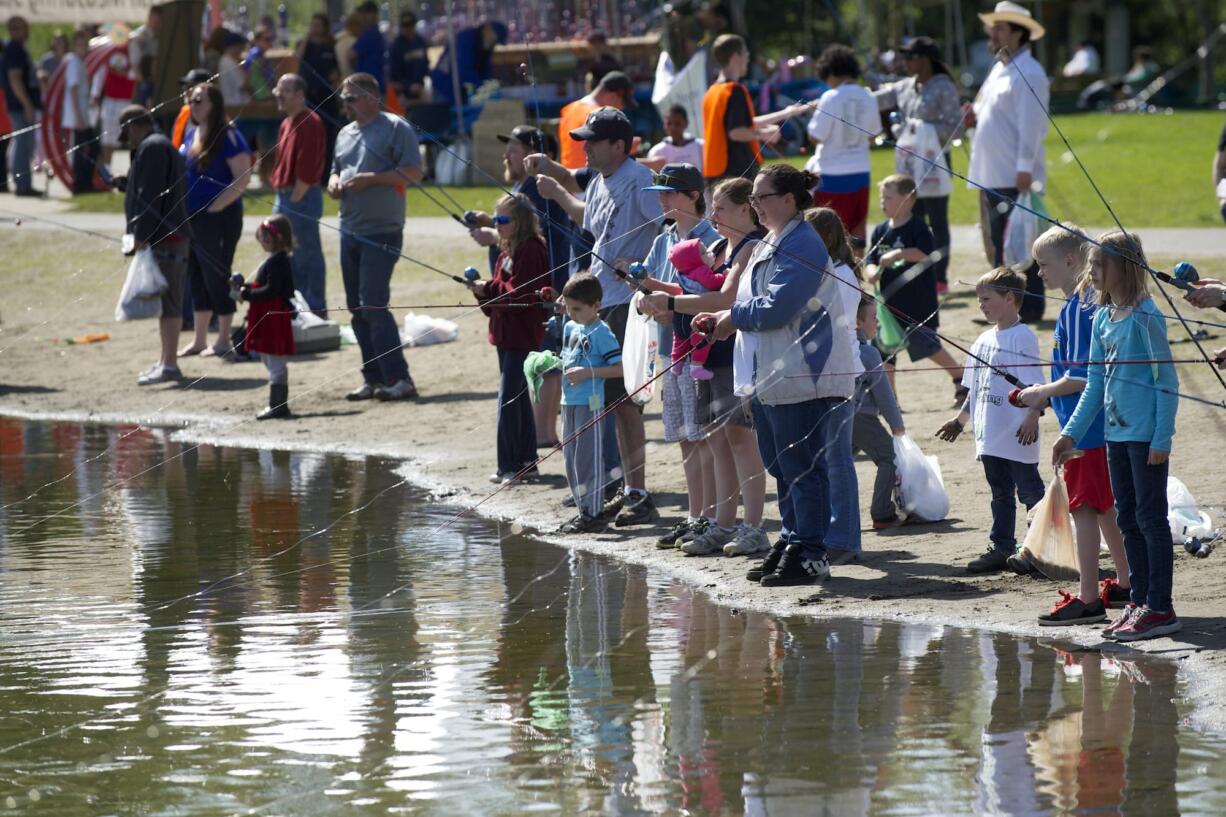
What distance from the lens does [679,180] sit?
834 cm

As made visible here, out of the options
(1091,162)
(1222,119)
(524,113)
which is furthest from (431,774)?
(1222,119)

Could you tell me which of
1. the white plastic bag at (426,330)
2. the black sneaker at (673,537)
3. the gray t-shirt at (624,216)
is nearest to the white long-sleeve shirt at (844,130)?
the gray t-shirt at (624,216)

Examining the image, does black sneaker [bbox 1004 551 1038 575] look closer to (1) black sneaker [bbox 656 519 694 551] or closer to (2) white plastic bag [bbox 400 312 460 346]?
(1) black sneaker [bbox 656 519 694 551]

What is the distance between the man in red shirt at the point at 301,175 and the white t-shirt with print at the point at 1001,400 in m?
6.31

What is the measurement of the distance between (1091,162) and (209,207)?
12576mm

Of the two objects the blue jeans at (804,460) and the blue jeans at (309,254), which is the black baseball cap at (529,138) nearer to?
the blue jeans at (804,460)

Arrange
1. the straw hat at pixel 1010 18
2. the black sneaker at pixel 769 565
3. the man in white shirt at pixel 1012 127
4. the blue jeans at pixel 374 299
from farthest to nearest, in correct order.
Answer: the blue jeans at pixel 374 299
the man in white shirt at pixel 1012 127
the straw hat at pixel 1010 18
the black sneaker at pixel 769 565

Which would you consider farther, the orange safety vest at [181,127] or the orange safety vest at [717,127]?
the orange safety vest at [181,127]

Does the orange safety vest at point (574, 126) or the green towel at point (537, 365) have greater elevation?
the orange safety vest at point (574, 126)

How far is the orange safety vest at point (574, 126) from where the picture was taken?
11.5m

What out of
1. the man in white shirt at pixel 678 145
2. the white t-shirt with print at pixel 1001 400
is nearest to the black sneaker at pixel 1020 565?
the white t-shirt with print at pixel 1001 400

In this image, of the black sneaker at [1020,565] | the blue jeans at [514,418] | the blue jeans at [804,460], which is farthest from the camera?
the blue jeans at [514,418]

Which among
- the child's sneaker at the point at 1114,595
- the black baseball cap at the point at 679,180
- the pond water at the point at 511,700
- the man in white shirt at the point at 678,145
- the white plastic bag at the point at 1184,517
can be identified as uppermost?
the man in white shirt at the point at 678,145

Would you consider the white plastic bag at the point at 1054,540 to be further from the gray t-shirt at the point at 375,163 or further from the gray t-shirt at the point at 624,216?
the gray t-shirt at the point at 375,163
